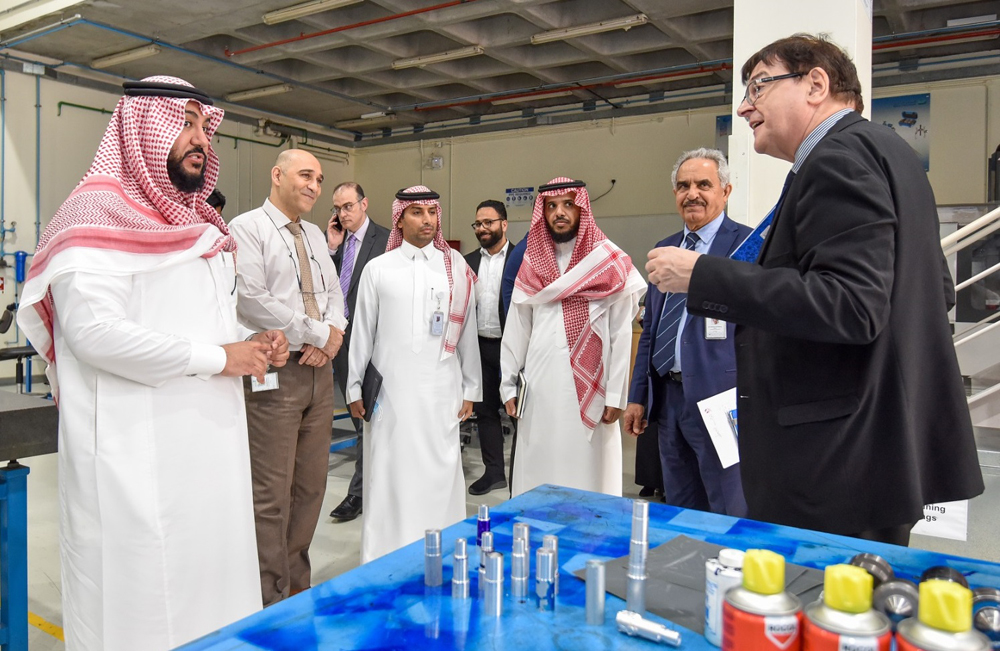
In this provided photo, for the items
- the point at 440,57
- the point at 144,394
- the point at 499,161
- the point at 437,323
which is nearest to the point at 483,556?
the point at 144,394

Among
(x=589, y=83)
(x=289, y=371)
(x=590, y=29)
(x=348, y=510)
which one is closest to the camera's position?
(x=289, y=371)

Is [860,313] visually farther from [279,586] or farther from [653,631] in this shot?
[279,586]

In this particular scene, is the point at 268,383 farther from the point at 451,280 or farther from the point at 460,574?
the point at 460,574

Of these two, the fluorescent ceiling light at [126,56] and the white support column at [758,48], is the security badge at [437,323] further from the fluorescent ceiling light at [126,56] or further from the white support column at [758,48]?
the fluorescent ceiling light at [126,56]

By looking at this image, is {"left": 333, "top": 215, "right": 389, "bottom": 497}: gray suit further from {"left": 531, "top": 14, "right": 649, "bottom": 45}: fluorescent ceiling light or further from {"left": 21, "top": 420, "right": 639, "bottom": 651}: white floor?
{"left": 531, "top": 14, "right": 649, "bottom": 45}: fluorescent ceiling light

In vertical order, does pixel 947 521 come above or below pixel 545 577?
below

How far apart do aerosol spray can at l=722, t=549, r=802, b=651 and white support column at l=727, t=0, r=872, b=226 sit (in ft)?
8.47

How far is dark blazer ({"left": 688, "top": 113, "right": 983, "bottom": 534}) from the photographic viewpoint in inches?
46.8

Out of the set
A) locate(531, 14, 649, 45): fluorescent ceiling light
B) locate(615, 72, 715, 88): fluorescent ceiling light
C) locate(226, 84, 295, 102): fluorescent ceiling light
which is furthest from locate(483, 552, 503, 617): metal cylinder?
locate(226, 84, 295, 102): fluorescent ceiling light

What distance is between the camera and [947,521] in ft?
7.67

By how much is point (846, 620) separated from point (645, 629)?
0.28 metres

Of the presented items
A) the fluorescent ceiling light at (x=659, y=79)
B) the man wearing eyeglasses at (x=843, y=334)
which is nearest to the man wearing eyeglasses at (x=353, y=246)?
the man wearing eyeglasses at (x=843, y=334)

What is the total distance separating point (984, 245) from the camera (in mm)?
4691

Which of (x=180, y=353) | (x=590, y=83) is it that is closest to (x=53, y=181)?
(x=590, y=83)
